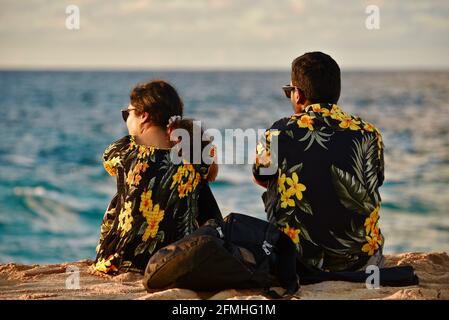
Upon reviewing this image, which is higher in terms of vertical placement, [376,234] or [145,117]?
[145,117]

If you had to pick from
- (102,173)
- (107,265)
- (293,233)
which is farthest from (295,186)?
(102,173)

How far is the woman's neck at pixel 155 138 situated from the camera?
14.0 ft

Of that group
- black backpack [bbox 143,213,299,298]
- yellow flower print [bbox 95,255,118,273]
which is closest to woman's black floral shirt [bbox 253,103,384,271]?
black backpack [bbox 143,213,299,298]

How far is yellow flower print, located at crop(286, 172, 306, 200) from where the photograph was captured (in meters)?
4.01

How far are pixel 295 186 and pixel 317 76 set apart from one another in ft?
1.93

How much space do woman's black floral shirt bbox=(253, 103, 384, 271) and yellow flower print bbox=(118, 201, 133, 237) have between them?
2.31ft

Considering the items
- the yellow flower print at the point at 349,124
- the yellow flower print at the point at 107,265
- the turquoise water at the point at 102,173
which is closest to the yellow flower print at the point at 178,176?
the yellow flower print at the point at 107,265

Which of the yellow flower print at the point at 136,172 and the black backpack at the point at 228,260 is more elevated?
the yellow flower print at the point at 136,172

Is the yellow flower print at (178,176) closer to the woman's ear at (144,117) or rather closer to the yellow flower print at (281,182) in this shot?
the woman's ear at (144,117)

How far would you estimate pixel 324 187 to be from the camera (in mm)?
4004

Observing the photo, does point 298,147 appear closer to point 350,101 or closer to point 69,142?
point 69,142

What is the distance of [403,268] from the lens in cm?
407

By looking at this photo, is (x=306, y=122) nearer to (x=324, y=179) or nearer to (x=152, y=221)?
(x=324, y=179)

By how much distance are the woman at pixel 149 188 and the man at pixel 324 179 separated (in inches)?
16.5
